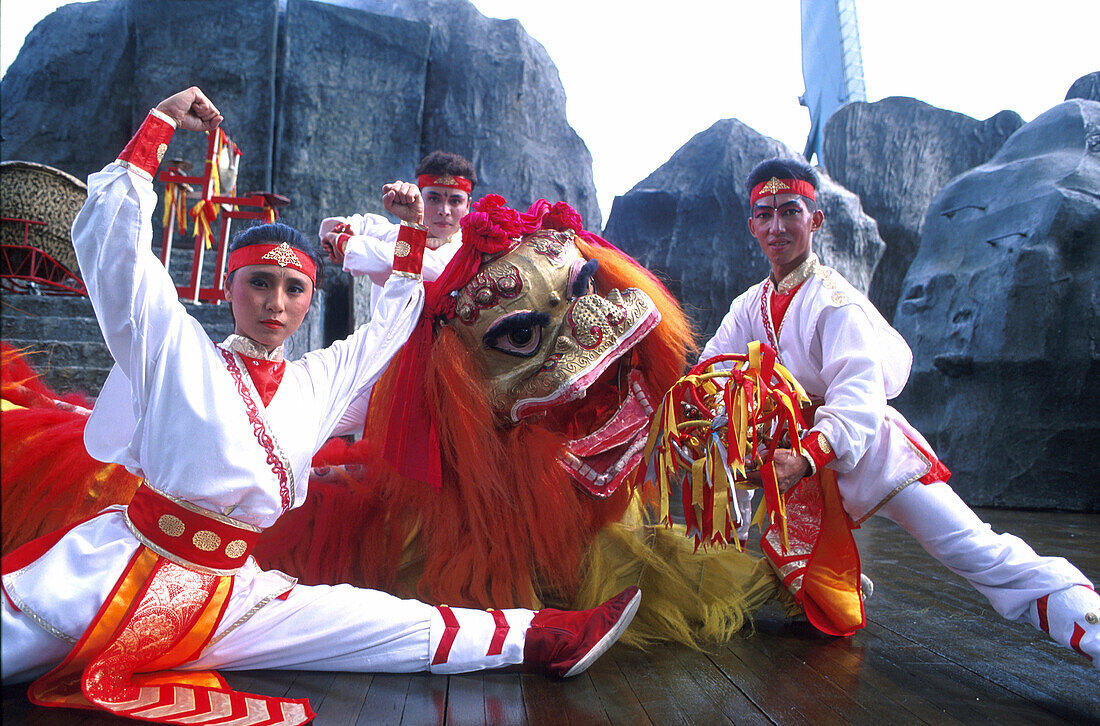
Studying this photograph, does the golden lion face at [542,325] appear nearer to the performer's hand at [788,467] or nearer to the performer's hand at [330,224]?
the performer's hand at [788,467]

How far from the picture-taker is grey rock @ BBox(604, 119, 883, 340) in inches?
227

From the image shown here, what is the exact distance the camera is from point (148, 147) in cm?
121

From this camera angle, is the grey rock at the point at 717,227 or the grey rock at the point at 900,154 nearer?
the grey rock at the point at 717,227

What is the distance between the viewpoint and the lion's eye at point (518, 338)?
1.80 metres

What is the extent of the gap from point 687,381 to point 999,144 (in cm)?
648

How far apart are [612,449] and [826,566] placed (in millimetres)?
596

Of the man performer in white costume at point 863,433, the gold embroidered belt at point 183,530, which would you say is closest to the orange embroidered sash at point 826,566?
the man performer in white costume at point 863,433

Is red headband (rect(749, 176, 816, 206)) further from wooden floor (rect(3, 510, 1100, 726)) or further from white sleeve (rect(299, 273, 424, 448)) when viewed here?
wooden floor (rect(3, 510, 1100, 726))

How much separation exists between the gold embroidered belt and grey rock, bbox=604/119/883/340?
475 cm

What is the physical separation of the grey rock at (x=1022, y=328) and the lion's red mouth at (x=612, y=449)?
3674 millimetres

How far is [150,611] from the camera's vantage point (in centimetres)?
120

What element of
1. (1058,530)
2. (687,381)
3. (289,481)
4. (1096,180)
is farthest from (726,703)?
(1096,180)

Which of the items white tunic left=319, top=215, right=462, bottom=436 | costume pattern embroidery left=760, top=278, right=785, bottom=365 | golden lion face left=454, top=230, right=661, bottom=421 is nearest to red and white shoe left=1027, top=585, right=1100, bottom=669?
costume pattern embroidery left=760, top=278, right=785, bottom=365

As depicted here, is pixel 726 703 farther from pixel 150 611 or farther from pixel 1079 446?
pixel 1079 446
